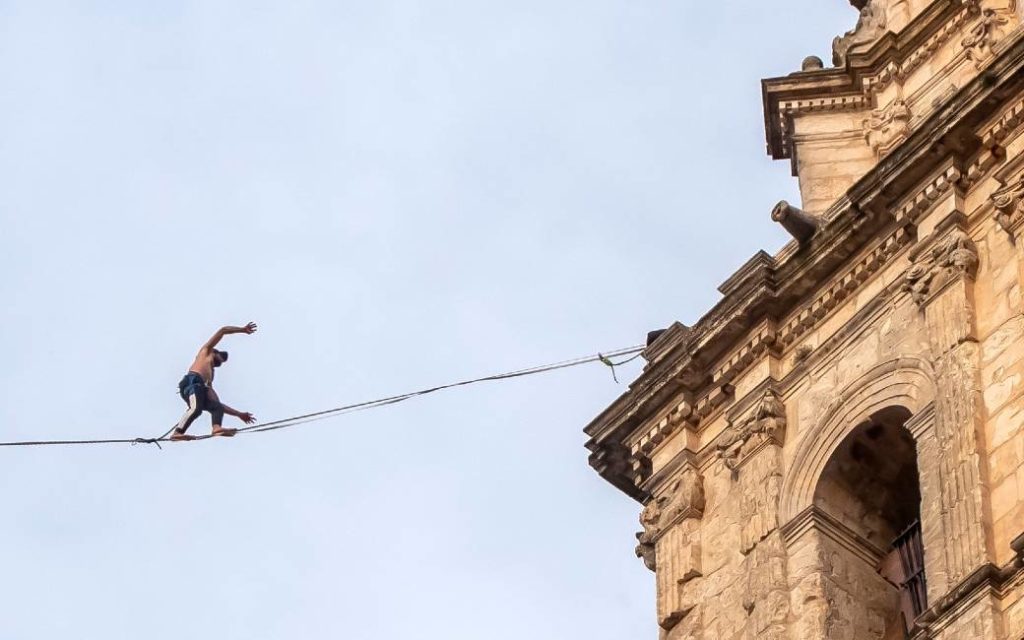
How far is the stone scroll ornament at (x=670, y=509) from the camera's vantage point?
27.9m

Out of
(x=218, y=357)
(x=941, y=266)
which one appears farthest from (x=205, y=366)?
(x=941, y=266)

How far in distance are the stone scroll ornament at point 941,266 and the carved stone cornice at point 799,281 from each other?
0.20 ft

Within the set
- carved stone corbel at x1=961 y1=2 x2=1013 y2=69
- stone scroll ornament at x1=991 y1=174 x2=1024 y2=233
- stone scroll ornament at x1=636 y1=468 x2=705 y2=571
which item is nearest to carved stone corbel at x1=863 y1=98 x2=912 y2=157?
carved stone corbel at x1=961 y1=2 x2=1013 y2=69

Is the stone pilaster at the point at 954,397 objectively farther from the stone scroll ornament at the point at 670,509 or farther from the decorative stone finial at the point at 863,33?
the decorative stone finial at the point at 863,33

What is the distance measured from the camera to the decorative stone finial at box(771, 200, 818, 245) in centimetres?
2773

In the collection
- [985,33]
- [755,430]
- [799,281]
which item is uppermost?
[985,33]

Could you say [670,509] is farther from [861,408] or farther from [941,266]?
[941,266]

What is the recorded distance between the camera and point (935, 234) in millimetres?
26906

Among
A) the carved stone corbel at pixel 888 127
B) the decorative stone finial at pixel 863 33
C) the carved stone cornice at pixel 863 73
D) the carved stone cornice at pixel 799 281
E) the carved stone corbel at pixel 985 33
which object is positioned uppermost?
the decorative stone finial at pixel 863 33

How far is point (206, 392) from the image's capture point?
2798 cm

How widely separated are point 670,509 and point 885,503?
180 centimetres

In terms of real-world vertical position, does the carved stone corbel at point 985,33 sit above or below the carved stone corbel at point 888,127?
above

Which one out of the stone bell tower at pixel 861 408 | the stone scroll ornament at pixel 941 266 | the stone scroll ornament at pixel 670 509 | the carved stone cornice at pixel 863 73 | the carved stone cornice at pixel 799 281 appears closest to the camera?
the stone bell tower at pixel 861 408

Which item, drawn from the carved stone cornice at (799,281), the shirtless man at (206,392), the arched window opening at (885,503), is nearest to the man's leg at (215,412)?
the shirtless man at (206,392)
